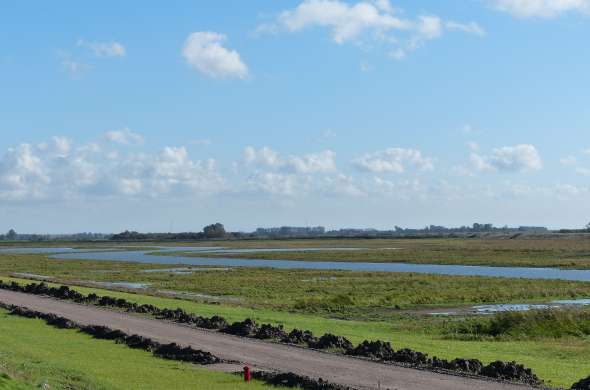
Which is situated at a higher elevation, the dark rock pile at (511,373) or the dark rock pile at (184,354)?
the dark rock pile at (511,373)

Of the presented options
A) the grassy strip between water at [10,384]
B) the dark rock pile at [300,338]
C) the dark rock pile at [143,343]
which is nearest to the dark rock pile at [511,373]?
the dark rock pile at [300,338]

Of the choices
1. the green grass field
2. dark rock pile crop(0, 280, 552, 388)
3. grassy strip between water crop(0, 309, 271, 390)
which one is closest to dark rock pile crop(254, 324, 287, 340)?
dark rock pile crop(0, 280, 552, 388)

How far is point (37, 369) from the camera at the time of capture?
2091 centimetres

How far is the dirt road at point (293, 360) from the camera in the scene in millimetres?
18719

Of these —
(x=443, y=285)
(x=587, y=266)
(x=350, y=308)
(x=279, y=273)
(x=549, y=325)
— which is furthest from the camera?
(x=587, y=266)

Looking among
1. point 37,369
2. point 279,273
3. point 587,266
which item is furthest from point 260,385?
point 587,266

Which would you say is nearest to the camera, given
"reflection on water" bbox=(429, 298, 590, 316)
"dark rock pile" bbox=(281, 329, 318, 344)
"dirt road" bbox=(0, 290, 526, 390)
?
"dirt road" bbox=(0, 290, 526, 390)

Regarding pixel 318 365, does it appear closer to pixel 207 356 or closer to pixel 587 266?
pixel 207 356

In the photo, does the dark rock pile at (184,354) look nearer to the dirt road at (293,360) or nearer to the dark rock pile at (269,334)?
the dirt road at (293,360)

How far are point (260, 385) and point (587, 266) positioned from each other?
78.5m

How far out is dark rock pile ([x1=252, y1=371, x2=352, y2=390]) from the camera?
18.2 meters

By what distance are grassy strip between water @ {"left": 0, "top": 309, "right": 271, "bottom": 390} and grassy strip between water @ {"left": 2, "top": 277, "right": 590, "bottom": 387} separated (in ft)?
25.6

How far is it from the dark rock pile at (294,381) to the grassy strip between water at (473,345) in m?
5.42

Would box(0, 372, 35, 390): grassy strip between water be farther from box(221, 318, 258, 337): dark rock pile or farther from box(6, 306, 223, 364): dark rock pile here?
box(221, 318, 258, 337): dark rock pile
